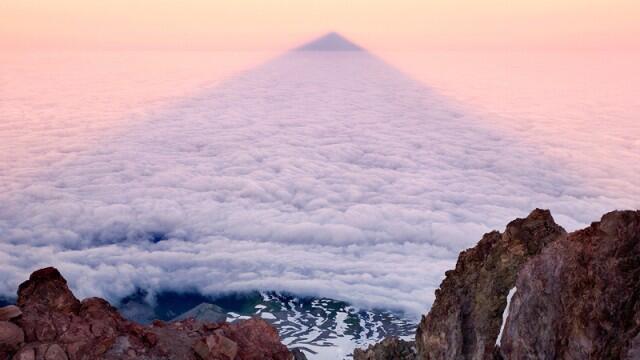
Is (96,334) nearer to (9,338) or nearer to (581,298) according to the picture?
(9,338)

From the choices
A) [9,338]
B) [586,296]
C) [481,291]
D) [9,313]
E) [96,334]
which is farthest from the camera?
[481,291]

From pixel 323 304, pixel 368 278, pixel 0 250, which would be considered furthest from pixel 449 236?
pixel 0 250

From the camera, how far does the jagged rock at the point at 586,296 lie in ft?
59.0

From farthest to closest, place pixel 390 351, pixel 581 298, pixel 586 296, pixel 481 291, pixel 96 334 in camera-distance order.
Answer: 1. pixel 390 351
2. pixel 481 291
3. pixel 581 298
4. pixel 586 296
5. pixel 96 334

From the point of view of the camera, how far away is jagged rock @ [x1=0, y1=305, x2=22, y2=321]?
15859 millimetres

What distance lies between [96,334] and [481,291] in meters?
17.3

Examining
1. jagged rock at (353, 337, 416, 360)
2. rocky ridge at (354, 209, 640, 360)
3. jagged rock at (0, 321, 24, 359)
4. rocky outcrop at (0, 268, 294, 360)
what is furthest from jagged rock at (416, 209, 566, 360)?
jagged rock at (0, 321, 24, 359)

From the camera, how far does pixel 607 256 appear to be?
61.3 ft

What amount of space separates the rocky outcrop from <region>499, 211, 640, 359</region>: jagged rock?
26.9ft

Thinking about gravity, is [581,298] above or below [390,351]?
above

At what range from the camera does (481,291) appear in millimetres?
27828

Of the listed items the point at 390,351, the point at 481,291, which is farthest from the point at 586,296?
the point at 390,351

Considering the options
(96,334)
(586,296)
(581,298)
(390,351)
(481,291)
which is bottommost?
(390,351)

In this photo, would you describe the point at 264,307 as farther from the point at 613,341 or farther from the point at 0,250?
the point at 613,341
